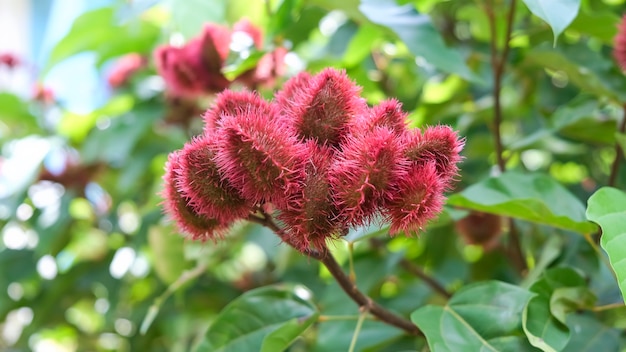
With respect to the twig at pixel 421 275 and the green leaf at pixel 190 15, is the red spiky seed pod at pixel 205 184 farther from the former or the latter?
the twig at pixel 421 275

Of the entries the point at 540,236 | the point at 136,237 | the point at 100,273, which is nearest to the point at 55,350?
the point at 100,273

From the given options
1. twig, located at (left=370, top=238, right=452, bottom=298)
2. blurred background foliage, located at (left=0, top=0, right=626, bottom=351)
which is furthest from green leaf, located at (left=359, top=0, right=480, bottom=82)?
twig, located at (left=370, top=238, right=452, bottom=298)

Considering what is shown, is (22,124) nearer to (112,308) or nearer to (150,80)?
(150,80)

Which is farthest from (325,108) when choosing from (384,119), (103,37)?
(103,37)

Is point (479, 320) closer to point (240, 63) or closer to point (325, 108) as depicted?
point (325, 108)

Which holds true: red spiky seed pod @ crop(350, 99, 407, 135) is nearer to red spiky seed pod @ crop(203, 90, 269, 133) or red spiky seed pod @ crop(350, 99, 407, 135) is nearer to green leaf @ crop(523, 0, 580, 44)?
red spiky seed pod @ crop(203, 90, 269, 133)

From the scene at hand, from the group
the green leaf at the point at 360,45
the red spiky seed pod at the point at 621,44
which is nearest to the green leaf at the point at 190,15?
the green leaf at the point at 360,45
